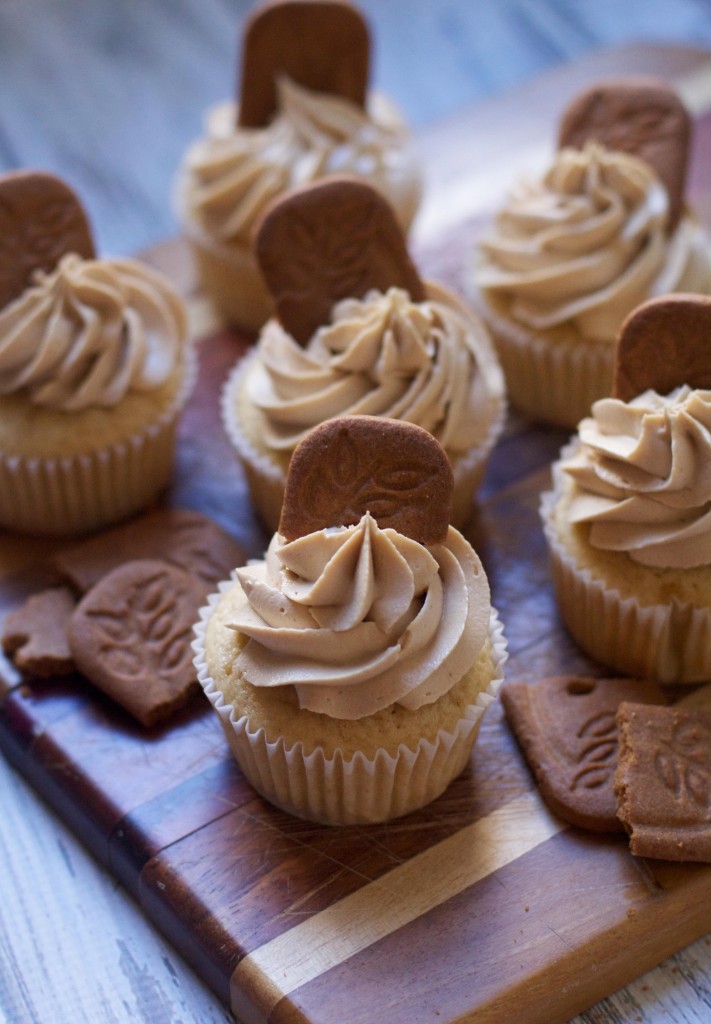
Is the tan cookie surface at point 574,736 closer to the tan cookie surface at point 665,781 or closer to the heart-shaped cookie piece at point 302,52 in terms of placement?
the tan cookie surface at point 665,781

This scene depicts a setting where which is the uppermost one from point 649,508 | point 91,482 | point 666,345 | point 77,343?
point 77,343

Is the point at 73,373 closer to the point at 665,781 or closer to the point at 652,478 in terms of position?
the point at 652,478

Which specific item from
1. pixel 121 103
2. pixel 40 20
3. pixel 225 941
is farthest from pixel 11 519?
pixel 40 20

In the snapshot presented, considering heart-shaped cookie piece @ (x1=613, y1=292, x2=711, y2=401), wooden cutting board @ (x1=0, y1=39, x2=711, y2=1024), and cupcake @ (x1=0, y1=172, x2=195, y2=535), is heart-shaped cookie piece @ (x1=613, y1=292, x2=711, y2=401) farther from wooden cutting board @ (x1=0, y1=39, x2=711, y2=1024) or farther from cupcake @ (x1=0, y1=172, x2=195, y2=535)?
cupcake @ (x1=0, y1=172, x2=195, y2=535)

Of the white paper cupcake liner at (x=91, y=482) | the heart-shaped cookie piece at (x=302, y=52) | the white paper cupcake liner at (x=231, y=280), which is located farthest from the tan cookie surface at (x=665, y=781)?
the heart-shaped cookie piece at (x=302, y=52)

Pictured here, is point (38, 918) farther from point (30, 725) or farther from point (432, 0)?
point (432, 0)

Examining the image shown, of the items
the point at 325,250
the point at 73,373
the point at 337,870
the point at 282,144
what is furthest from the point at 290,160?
the point at 337,870
